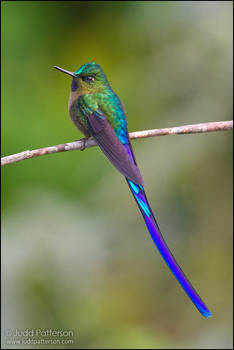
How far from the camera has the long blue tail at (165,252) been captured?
1028mm

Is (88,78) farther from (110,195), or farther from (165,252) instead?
(110,195)

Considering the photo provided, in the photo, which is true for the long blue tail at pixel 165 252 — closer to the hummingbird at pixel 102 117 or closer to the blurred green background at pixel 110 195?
the hummingbird at pixel 102 117

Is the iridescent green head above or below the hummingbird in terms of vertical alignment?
above

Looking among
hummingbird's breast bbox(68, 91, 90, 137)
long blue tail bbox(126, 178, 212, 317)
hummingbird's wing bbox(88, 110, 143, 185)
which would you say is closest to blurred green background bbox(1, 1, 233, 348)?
hummingbird's breast bbox(68, 91, 90, 137)

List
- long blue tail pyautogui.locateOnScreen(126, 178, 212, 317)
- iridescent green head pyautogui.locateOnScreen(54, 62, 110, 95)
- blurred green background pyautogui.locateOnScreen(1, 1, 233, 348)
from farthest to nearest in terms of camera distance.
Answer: blurred green background pyautogui.locateOnScreen(1, 1, 233, 348), iridescent green head pyautogui.locateOnScreen(54, 62, 110, 95), long blue tail pyautogui.locateOnScreen(126, 178, 212, 317)

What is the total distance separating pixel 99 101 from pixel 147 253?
132 centimetres

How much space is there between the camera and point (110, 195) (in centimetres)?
264

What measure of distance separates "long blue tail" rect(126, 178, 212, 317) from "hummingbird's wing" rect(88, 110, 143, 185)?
0.05 m

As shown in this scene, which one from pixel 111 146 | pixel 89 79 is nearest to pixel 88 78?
pixel 89 79

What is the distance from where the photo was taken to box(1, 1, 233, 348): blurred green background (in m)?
2.47

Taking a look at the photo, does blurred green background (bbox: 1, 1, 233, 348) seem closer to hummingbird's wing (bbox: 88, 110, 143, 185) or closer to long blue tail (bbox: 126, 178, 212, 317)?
hummingbird's wing (bbox: 88, 110, 143, 185)

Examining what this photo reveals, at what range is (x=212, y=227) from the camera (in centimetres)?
262

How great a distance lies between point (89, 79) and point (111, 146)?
29cm

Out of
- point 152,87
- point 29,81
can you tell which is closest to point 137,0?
point 152,87
